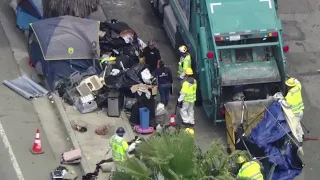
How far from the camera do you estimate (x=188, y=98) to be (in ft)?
63.6

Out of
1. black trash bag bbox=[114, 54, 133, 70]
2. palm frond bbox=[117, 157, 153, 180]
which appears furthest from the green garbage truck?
palm frond bbox=[117, 157, 153, 180]

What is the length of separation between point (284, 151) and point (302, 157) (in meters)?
1.30

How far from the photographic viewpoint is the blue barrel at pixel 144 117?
19.3 metres

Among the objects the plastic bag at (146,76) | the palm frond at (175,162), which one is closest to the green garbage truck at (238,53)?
the plastic bag at (146,76)

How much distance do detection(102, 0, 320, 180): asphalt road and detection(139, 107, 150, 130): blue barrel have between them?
1178 mm

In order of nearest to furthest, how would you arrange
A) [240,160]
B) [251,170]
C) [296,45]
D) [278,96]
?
[251,170], [240,160], [278,96], [296,45]

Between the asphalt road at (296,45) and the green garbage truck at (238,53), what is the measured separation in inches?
40.6

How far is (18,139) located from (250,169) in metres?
5.84

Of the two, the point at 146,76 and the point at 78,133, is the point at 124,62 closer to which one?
the point at 146,76

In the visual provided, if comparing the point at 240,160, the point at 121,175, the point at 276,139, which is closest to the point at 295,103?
the point at 276,139

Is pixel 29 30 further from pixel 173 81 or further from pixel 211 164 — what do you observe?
pixel 211 164

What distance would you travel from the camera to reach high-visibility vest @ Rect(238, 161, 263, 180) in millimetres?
15586

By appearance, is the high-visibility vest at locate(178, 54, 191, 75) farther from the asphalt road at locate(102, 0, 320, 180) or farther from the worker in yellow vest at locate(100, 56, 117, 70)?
the worker in yellow vest at locate(100, 56, 117, 70)

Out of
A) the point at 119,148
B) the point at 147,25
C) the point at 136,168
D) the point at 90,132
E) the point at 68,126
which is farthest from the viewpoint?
the point at 147,25
